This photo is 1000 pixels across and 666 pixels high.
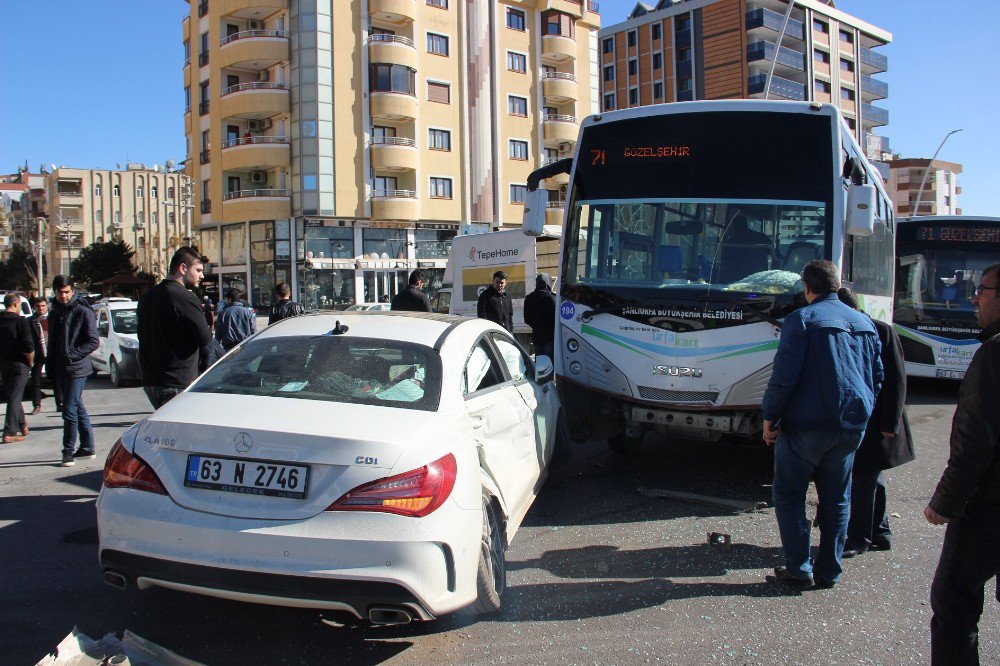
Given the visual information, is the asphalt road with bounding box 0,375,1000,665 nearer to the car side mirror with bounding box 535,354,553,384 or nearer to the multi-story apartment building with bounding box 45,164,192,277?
the car side mirror with bounding box 535,354,553,384

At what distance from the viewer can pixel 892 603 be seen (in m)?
4.37

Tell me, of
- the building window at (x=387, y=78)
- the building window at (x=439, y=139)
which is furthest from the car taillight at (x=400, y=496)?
the building window at (x=439, y=139)

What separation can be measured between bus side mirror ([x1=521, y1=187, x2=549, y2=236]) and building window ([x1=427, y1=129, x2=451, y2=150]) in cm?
3497

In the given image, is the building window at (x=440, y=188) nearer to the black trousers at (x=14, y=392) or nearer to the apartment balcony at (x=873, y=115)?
the black trousers at (x=14, y=392)

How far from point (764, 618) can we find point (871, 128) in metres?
80.0

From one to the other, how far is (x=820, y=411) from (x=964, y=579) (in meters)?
1.43

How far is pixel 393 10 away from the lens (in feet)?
128

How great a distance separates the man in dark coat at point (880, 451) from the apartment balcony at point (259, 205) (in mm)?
35553

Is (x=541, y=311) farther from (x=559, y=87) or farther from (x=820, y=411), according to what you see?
(x=559, y=87)

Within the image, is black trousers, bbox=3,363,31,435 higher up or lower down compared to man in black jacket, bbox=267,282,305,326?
lower down

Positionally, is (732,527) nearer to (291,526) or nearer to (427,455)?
(427,455)

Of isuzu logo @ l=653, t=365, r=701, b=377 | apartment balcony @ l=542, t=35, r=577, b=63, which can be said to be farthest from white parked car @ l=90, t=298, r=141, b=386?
apartment balcony @ l=542, t=35, r=577, b=63

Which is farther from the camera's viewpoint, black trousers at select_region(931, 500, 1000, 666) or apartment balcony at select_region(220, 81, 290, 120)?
apartment balcony at select_region(220, 81, 290, 120)

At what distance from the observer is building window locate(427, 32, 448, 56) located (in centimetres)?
4125
